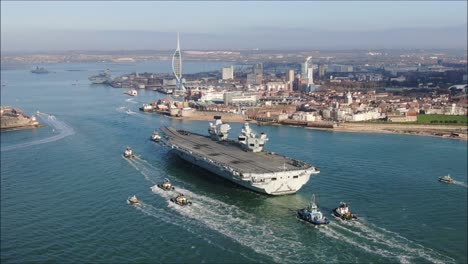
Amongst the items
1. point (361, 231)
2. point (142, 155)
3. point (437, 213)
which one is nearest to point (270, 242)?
point (361, 231)

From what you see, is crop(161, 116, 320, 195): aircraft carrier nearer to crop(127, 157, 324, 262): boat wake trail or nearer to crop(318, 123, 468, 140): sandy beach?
crop(127, 157, 324, 262): boat wake trail

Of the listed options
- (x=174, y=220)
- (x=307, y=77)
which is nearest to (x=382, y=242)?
(x=174, y=220)

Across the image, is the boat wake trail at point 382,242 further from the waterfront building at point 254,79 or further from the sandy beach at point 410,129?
the waterfront building at point 254,79

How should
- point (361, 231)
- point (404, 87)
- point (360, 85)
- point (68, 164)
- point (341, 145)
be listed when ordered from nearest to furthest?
point (361, 231) < point (68, 164) < point (341, 145) < point (404, 87) < point (360, 85)

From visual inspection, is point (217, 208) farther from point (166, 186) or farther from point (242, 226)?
point (166, 186)

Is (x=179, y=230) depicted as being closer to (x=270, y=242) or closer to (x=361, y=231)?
(x=270, y=242)

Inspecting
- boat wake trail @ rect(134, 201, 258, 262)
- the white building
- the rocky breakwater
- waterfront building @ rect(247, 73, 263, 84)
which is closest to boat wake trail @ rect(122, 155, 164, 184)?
boat wake trail @ rect(134, 201, 258, 262)
